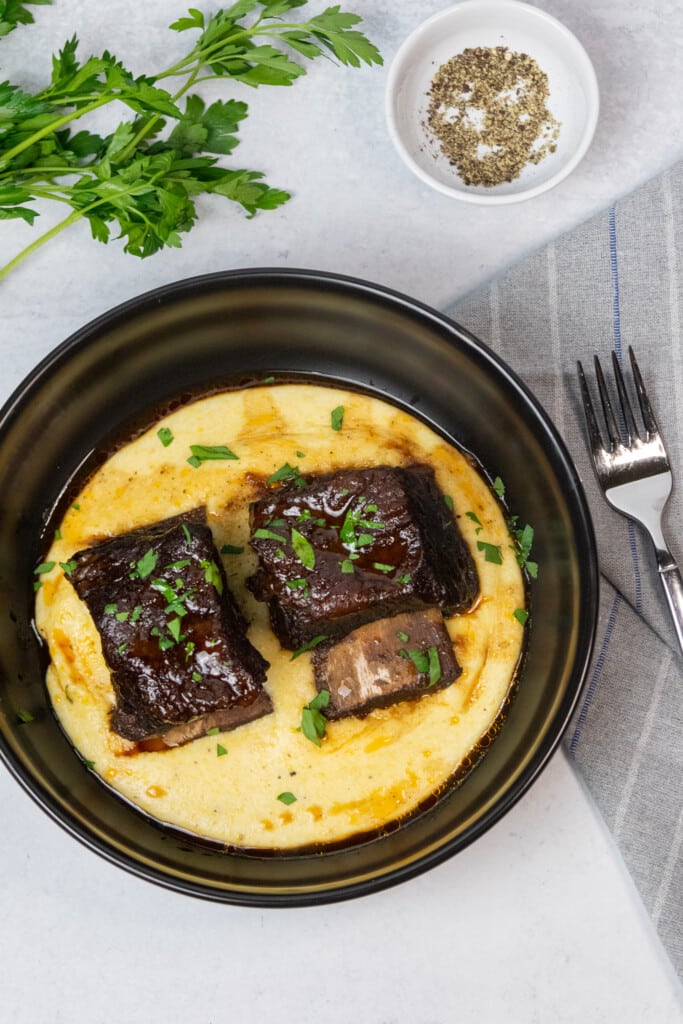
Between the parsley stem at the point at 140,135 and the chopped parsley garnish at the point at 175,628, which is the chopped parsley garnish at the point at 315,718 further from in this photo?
the parsley stem at the point at 140,135

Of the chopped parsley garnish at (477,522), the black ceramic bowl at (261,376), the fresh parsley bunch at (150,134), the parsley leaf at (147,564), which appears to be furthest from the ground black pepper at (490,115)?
the parsley leaf at (147,564)

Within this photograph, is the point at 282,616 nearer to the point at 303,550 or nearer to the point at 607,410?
the point at 303,550

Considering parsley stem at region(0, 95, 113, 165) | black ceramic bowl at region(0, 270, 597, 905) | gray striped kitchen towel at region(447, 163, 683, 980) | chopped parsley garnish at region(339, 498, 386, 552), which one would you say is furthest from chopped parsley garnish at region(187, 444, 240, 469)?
parsley stem at region(0, 95, 113, 165)

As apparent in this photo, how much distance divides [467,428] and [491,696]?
155 cm

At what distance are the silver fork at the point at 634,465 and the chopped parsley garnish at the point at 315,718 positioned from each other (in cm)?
206

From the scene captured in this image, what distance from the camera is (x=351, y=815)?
487 cm

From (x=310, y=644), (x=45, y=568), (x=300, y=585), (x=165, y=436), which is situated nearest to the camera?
(x=300, y=585)

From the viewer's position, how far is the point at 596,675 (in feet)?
17.2

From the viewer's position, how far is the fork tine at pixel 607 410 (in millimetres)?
5176

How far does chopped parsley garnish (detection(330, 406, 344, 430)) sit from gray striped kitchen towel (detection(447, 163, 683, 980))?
3.09ft

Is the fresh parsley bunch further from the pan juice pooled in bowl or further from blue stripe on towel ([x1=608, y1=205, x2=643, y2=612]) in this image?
blue stripe on towel ([x1=608, y1=205, x2=643, y2=612])

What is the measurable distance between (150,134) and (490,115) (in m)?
2.08

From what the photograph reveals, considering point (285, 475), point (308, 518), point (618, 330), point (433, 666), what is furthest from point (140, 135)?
point (433, 666)

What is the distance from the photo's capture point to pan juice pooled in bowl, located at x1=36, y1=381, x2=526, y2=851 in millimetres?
4520
